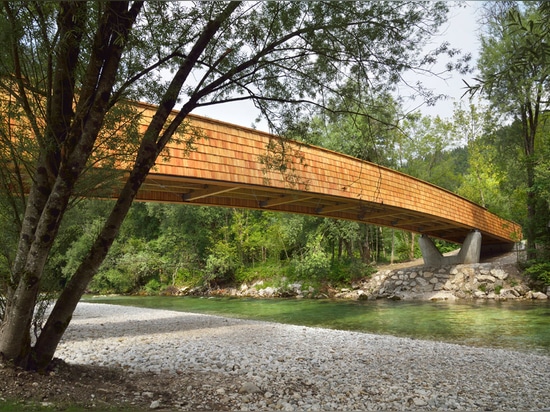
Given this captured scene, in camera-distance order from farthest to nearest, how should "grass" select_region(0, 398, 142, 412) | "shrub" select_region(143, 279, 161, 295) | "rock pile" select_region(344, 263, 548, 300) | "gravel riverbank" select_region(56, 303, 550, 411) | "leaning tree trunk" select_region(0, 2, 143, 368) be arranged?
1. "shrub" select_region(143, 279, 161, 295)
2. "rock pile" select_region(344, 263, 548, 300)
3. "gravel riverbank" select_region(56, 303, 550, 411)
4. "leaning tree trunk" select_region(0, 2, 143, 368)
5. "grass" select_region(0, 398, 142, 412)

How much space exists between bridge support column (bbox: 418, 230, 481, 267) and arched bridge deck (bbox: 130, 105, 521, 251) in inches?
109

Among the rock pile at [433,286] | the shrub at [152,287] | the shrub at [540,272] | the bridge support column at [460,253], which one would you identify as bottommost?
the shrub at [152,287]

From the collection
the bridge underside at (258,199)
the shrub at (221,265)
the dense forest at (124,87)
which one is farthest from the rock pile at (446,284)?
the dense forest at (124,87)

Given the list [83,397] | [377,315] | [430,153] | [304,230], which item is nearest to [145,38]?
[83,397]

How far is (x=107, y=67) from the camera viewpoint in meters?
3.32

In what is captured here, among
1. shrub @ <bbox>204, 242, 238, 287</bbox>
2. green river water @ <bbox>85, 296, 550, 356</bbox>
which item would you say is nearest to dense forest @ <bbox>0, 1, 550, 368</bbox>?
green river water @ <bbox>85, 296, 550, 356</bbox>

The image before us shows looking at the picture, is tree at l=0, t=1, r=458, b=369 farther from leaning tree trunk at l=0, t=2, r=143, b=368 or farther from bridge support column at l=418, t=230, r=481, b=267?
bridge support column at l=418, t=230, r=481, b=267

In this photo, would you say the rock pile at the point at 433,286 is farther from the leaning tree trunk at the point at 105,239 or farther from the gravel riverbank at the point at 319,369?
the leaning tree trunk at the point at 105,239

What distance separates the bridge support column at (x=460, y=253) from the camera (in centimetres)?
1942

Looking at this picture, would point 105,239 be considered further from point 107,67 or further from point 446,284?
point 446,284

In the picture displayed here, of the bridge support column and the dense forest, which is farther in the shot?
the bridge support column

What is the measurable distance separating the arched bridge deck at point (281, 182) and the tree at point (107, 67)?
1.24 m

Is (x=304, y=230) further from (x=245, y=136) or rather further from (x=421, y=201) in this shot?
(x=245, y=136)

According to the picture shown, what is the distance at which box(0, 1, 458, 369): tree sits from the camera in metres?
3.25
